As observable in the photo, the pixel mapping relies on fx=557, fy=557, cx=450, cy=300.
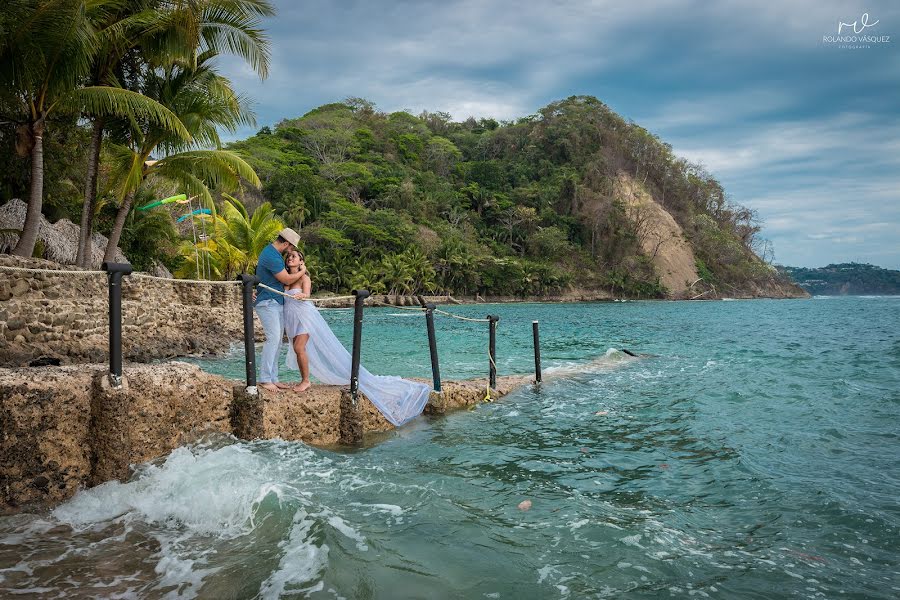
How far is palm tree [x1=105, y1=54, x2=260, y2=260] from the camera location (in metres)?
14.4

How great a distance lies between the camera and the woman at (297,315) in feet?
21.9

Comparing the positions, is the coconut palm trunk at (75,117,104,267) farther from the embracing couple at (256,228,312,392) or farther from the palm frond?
the embracing couple at (256,228,312,392)

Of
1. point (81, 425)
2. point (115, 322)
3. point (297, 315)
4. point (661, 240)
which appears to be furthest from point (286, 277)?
point (661, 240)

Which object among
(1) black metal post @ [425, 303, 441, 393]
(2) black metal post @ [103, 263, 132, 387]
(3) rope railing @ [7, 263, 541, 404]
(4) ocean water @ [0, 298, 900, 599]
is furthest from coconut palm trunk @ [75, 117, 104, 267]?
(4) ocean water @ [0, 298, 900, 599]

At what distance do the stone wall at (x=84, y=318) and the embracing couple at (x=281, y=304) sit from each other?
3.34ft

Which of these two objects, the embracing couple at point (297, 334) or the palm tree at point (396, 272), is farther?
the palm tree at point (396, 272)

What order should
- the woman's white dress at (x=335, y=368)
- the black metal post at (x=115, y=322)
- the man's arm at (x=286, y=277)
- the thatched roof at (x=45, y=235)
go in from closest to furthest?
1. the black metal post at (x=115, y=322)
2. the man's arm at (x=286, y=277)
3. the woman's white dress at (x=335, y=368)
4. the thatched roof at (x=45, y=235)

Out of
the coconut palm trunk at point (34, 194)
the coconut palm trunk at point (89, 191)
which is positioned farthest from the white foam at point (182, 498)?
the coconut palm trunk at point (89, 191)

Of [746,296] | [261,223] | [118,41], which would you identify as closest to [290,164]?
[261,223]

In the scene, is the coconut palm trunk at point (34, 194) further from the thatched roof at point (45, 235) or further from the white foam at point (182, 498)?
the white foam at point (182, 498)

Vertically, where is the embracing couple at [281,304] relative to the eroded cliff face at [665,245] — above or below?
below

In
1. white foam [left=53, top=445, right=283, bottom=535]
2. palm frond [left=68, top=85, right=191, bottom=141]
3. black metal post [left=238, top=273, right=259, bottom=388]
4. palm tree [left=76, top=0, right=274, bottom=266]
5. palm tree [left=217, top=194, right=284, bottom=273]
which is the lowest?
white foam [left=53, top=445, right=283, bottom=535]

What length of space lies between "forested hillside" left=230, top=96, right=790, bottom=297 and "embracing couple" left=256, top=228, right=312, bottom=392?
44.1 m

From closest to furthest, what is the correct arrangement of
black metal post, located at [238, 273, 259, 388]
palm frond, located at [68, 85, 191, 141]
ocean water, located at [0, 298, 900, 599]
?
ocean water, located at [0, 298, 900, 599], black metal post, located at [238, 273, 259, 388], palm frond, located at [68, 85, 191, 141]
